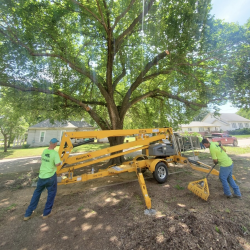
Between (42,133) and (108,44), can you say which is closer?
(108,44)

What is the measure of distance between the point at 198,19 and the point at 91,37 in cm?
559

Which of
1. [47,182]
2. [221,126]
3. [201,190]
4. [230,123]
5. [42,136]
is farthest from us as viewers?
[221,126]

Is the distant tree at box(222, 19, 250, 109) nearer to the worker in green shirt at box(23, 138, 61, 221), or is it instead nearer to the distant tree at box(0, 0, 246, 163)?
the distant tree at box(0, 0, 246, 163)

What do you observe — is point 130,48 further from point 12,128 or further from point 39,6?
point 12,128

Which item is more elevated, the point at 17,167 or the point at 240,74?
the point at 240,74

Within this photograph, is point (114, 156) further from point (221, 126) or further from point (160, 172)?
point (221, 126)

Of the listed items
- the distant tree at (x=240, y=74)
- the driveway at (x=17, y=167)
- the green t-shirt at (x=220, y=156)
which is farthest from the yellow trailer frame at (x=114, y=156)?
the driveway at (x=17, y=167)

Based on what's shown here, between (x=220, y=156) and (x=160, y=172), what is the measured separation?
7.29 feet

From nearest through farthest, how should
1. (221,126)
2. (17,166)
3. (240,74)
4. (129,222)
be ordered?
(129,222)
(240,74)
(17,166)
(221,126)

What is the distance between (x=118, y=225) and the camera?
9.86 feet

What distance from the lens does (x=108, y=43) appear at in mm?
7004

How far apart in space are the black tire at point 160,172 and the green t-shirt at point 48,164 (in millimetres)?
3538

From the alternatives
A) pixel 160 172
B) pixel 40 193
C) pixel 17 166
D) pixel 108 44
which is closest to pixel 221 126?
pixel 160 172

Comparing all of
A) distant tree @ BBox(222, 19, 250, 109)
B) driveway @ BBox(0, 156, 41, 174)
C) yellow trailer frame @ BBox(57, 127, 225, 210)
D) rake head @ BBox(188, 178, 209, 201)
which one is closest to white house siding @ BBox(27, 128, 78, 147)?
driveway @ BBox(0, 156, 41, 174)
